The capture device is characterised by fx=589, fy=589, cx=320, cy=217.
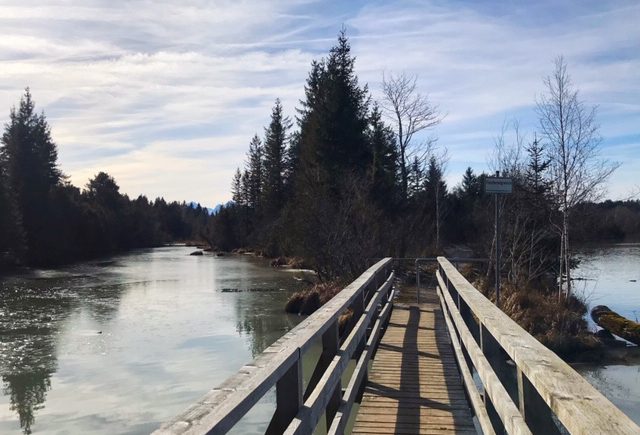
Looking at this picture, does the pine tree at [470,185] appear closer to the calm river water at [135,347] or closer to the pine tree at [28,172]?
the calm river water at [135,347]

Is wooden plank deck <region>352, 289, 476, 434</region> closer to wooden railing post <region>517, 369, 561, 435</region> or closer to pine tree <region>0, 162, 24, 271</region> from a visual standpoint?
wooden railing post <region>517, 369, 561, 435</region>

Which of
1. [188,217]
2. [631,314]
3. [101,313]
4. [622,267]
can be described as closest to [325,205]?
[101,313]

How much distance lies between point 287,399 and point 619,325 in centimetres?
1468

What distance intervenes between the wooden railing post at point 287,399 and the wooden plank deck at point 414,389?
2026 mm

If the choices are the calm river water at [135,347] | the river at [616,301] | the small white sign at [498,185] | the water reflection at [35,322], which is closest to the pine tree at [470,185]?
the river at [616,301]

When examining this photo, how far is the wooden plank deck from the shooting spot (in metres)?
4.86

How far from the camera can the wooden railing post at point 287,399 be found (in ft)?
9.30

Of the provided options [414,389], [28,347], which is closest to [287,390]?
[414,389]

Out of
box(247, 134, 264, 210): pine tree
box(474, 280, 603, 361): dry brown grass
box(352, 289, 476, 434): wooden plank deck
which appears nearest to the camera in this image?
box(352, 289, 476, 434): wooden plank deck

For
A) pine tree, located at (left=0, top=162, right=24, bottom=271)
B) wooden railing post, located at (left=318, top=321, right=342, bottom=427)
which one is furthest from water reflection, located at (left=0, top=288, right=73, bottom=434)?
pine tree, located at (left=0, top=162, right=24, bottom=271)

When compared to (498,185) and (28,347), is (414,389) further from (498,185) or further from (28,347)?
(28,347)

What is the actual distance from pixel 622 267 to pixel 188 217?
111242 mm

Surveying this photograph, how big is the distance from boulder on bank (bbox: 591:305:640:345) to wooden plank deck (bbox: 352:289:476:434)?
25.1ft

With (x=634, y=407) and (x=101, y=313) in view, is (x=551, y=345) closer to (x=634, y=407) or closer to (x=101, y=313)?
(x=634, y=407)
